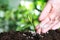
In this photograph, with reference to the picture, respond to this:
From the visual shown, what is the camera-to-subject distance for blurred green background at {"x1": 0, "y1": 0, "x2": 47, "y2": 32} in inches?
49.5

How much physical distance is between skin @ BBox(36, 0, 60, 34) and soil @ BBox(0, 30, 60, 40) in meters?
0.06

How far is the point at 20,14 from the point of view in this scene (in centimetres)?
128

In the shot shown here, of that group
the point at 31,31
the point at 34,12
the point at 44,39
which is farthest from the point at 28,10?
the point at 44,39

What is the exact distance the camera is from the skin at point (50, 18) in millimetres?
1293

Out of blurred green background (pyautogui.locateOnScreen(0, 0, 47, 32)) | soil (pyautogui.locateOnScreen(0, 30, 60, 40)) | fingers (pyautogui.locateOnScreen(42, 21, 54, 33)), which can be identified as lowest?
soil (pyautogui.locateOnScreen(0, 30, 60, 40))

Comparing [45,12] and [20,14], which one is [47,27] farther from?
[20,14]

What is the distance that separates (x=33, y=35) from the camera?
121cm

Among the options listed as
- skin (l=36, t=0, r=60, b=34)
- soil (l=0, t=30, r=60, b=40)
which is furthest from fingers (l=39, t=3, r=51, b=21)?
soil (l=0, t=30, r=60, b=40)

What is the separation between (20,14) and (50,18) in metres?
0.25

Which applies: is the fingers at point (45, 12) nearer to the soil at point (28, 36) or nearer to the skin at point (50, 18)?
the skin at point (50, 18)

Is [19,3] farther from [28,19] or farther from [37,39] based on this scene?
[37,39]

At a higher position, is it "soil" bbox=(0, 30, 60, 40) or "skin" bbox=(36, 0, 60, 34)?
"skin" bbox=(36, 0, 60, 34)

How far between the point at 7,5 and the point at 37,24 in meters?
0.29

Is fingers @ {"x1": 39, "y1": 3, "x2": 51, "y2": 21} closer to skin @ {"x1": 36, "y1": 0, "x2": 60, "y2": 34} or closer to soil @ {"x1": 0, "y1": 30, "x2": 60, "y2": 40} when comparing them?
skin @ {"x1": 36, "y1": 0, "x2": 60, "y2": 34}
